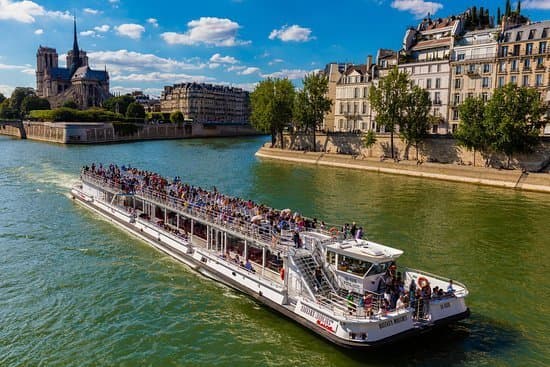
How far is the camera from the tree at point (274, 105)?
8562 cm

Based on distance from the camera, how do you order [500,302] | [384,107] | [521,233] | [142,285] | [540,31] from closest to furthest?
[500,302] < [142,285] < [521,233] < [540,31] < [384,107]

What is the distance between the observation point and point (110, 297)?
20344mm

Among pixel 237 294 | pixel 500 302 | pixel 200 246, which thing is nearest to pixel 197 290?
pixel 237 294

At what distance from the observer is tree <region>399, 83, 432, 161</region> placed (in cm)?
6444

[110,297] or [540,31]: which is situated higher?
[540,31]

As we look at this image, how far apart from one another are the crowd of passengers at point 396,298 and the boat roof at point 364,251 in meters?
0.59

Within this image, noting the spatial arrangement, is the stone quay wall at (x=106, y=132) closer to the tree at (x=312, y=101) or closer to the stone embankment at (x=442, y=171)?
the tree at (x=312, y=101)

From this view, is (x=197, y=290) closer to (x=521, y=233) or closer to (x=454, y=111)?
(x=521, y=233)

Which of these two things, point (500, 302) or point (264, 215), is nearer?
point (500, 302)

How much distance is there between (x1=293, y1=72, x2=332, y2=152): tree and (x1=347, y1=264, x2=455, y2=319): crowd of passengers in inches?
2584

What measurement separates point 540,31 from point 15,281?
198 ft

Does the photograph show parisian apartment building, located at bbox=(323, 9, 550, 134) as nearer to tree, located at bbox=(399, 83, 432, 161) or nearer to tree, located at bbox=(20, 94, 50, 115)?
tree, located at bbox=(399, 83, 432, 161)

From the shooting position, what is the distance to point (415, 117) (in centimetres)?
6456

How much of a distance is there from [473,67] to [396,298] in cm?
5619
